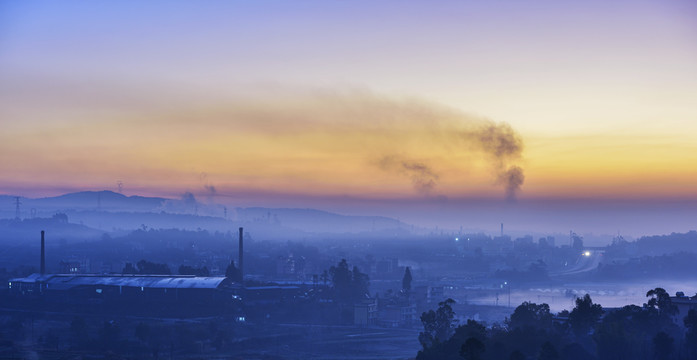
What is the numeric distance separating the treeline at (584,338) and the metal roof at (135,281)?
999 inches

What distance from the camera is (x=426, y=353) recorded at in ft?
90.9

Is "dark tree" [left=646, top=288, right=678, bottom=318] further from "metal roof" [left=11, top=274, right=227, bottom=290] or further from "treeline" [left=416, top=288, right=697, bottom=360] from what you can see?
"metal roof" [left=11, top=274, right=227, bottom=290]

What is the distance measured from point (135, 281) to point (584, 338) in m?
34.7

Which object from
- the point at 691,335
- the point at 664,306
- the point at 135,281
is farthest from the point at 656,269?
the point at 691,335

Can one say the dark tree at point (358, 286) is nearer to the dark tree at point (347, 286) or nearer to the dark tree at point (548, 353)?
the dark tree at point (347, 286)

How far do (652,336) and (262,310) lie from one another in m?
26.1

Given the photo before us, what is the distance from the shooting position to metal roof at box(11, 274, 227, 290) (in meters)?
51.0

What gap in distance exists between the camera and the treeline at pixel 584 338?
82.7 feet

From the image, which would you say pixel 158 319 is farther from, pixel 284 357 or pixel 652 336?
pixel 652 336

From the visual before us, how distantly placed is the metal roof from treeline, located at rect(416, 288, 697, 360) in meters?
25.4

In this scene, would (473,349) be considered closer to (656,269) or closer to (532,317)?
(532,317)

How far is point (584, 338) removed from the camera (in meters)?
28.5

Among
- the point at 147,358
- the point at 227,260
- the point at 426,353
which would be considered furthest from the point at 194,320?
Result: the point at 227,260

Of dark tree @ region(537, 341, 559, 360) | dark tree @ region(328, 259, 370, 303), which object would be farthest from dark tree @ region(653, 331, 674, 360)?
dark tree @ region(328, 259, 370, 303)
